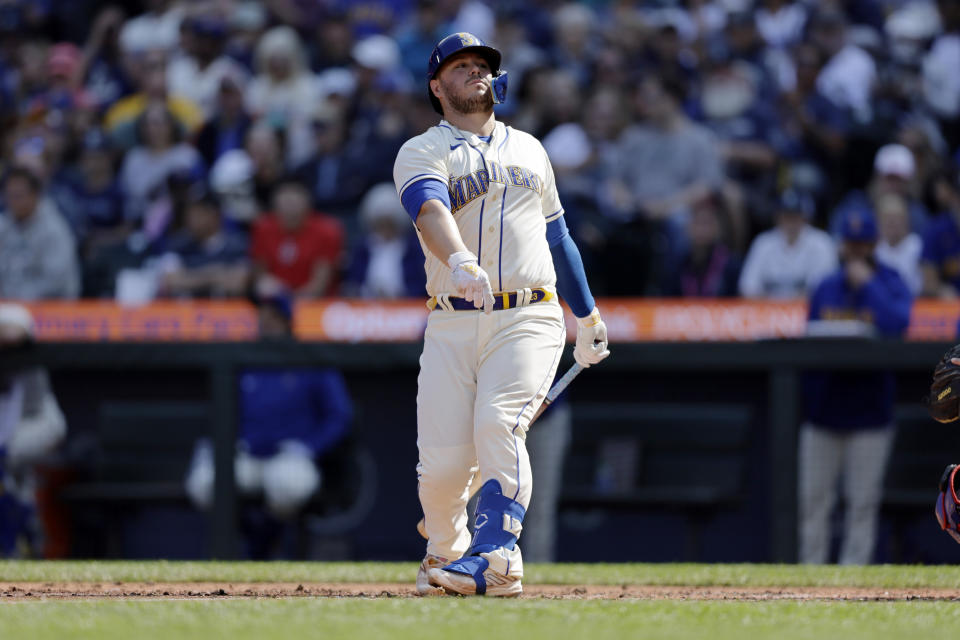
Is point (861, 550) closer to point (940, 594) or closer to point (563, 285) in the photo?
point (940, 594)

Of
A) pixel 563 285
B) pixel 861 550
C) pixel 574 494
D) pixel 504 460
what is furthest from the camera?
pixel 574 494

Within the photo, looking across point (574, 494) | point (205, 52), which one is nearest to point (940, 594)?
point (574, 494)

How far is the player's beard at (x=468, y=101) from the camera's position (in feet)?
15.7

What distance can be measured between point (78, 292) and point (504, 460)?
6.14m

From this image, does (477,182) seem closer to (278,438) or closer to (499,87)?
(499,87)

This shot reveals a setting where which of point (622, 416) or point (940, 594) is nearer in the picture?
point (940, 594)

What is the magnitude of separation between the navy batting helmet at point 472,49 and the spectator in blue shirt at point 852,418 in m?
3.27

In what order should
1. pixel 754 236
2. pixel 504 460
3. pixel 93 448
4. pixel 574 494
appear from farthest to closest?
pixel 754 236
pixel 93 448
pixel 574 494
pixel 504 460

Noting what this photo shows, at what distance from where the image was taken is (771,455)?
24.8 feet

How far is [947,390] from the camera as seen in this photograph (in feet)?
16.0

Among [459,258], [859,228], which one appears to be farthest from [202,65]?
[459,258]

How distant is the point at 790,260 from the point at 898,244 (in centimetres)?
67

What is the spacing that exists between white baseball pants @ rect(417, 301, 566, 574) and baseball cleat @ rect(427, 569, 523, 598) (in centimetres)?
8

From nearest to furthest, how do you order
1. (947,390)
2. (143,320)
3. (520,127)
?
(947,390) < (143,320) < (520,127)
